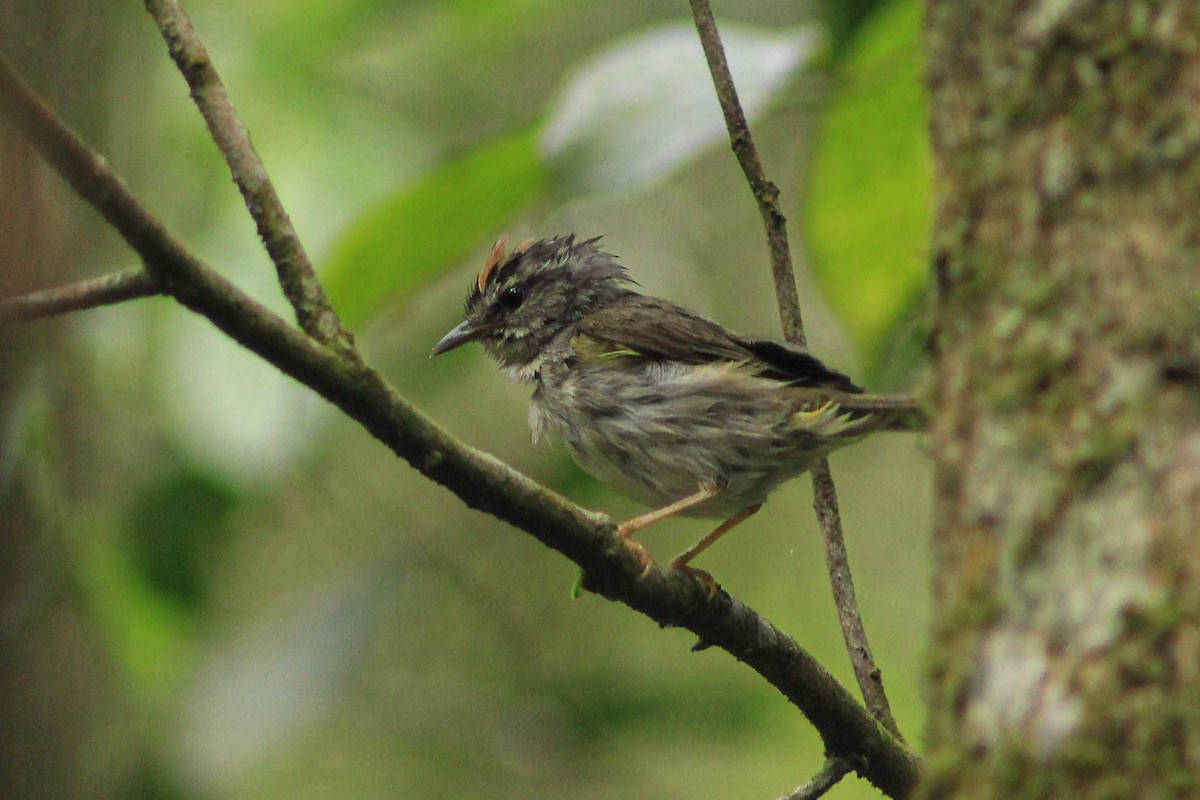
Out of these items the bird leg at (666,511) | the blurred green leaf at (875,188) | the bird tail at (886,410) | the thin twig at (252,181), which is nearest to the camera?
the thin twig at (252,181)

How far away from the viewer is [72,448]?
6254 mm

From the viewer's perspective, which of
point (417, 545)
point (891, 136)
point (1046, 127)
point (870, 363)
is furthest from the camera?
point (417, 545)

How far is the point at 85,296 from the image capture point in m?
1.96

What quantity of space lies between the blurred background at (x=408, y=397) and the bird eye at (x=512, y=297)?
43 cm

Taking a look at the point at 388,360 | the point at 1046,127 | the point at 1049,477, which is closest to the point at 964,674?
the point at 1049,477

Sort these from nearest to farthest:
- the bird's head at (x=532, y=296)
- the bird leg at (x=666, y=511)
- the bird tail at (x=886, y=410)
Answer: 1. the bird leg at (x=666, y=511)
2. the bird tail at (x=886, y=410)
3. the bird's head at (x=532, y=296)

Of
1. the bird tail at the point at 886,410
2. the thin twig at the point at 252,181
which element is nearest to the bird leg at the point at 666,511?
the bird tail at the point at 886,410

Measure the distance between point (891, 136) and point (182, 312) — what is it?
2.53m

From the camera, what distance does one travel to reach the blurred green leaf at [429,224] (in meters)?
3.38

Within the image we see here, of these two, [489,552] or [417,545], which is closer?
[417,545]

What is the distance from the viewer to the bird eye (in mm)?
5441

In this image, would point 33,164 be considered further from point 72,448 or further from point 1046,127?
point 72,448

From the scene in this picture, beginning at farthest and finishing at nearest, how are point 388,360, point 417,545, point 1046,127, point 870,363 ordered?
point 417,545 → point 388,360 → point 870,363 → point 1046,127

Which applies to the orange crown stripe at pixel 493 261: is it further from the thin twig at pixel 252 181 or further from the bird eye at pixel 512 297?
the thin twig at pixel 252 181
